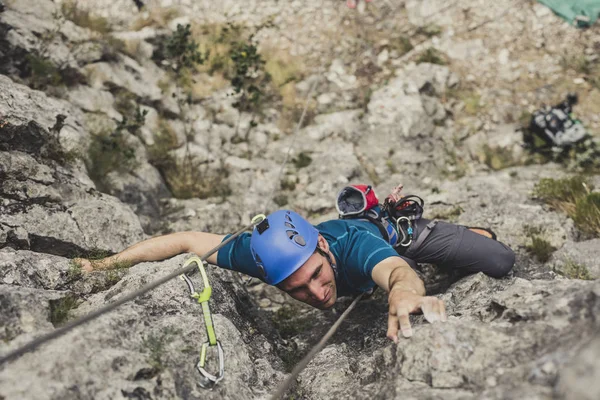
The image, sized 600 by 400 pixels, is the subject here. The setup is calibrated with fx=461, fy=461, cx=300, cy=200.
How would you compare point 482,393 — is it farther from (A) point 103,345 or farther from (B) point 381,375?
(A) point 103,345

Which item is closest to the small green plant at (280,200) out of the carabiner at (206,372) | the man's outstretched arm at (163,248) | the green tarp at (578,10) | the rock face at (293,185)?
the rock face at (293,185)

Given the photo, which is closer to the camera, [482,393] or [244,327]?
[482,393]

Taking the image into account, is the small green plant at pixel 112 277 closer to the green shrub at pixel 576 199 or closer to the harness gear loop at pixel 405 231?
the harness gear loop at pixel 405 231

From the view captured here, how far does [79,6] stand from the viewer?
9570 mm

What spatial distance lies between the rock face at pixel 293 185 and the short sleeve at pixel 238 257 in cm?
18

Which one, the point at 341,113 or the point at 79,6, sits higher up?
the point at 79,6

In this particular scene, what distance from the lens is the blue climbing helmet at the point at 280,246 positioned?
12.0 ft

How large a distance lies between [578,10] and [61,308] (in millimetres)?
11777

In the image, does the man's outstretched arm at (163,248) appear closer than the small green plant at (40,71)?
Yes

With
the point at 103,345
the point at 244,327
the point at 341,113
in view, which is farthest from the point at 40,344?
the point at 341,113

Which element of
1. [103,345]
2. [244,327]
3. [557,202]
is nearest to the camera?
[103,345]

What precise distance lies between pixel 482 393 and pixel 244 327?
6.96ft

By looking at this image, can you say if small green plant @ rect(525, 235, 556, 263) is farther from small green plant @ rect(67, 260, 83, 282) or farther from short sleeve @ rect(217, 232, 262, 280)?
small green plant @ rect(67, 260, 83, 282)

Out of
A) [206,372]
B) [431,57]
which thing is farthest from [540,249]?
[431,57]
